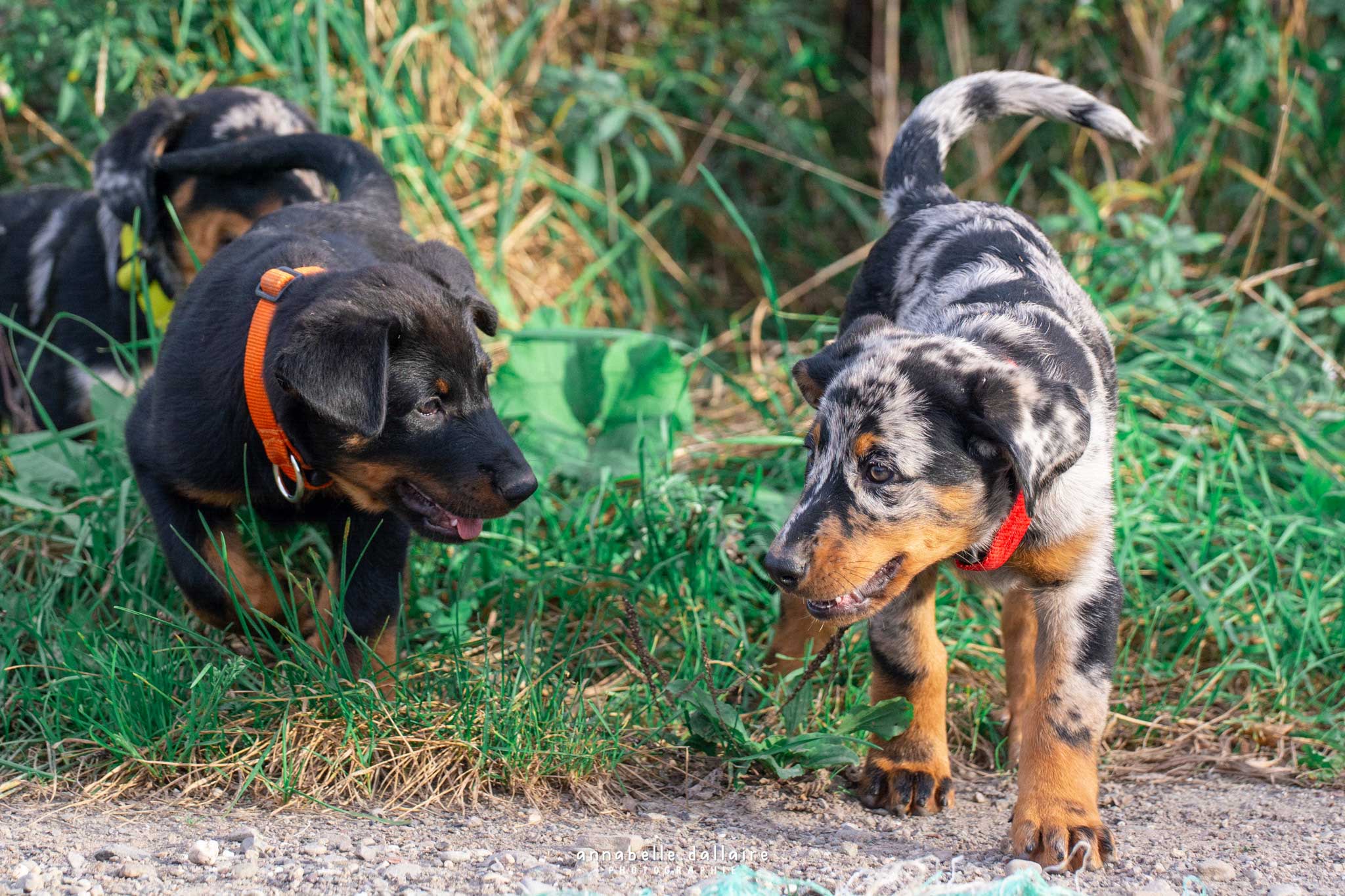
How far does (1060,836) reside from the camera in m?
3.03

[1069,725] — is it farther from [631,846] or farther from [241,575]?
[241,575]

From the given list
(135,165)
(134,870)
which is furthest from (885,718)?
(135,165)

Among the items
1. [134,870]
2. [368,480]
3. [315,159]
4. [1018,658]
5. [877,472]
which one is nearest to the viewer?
[134,870]

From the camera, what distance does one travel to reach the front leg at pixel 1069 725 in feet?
10.0

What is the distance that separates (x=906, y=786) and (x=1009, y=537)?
722 millimetres

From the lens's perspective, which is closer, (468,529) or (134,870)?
(134,870)

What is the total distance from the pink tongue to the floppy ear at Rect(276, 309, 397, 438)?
1.23 ft

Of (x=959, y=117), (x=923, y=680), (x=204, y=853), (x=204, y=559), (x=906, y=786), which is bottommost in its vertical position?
(x=906, y=786)

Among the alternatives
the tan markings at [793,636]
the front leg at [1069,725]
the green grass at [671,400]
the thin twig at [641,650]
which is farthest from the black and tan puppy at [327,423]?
the front leg at [1069,725]

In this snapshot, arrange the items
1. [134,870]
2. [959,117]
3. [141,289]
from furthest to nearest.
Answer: [141,289] < [959,117] < [134,870]

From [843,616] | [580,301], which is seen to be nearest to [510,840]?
[843,616]

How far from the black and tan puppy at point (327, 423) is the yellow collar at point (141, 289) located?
124 centimetres

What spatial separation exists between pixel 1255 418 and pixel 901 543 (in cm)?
254

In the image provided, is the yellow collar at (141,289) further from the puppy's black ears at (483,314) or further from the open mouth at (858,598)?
the open mouth at (858,598)
